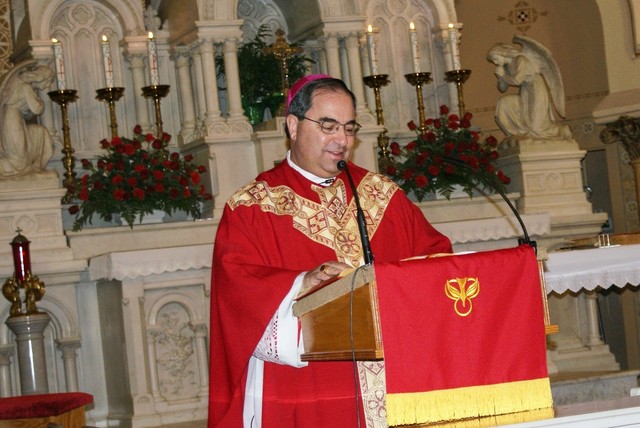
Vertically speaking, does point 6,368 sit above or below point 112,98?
below

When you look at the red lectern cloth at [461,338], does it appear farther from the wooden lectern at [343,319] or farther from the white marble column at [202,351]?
the white marble column at [202,351]

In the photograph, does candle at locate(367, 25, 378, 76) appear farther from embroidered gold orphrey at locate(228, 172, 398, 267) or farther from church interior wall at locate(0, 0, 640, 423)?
embroidered gold orphrey at locate(228, 172, 398, 267)

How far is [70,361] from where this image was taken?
7.96 m

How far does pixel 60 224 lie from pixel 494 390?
5474 millimetres

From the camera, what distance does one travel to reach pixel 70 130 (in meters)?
9.11

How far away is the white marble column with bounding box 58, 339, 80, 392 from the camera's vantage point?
794 cm

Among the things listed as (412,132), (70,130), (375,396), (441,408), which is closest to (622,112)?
(412,132)

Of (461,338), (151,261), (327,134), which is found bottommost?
(461,338)

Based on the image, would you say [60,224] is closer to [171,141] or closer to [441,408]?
[171,141]

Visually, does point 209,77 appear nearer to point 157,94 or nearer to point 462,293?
point 157,94

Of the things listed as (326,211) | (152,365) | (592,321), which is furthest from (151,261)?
(592,321)

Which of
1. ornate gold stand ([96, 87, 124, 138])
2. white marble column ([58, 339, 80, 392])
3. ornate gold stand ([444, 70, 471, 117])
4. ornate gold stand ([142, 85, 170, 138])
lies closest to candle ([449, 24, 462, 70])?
ornate gold stand ([444, 70, 471, 117])

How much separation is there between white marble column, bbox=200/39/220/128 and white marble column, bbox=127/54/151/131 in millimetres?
567

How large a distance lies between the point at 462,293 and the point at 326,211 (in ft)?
3.80
